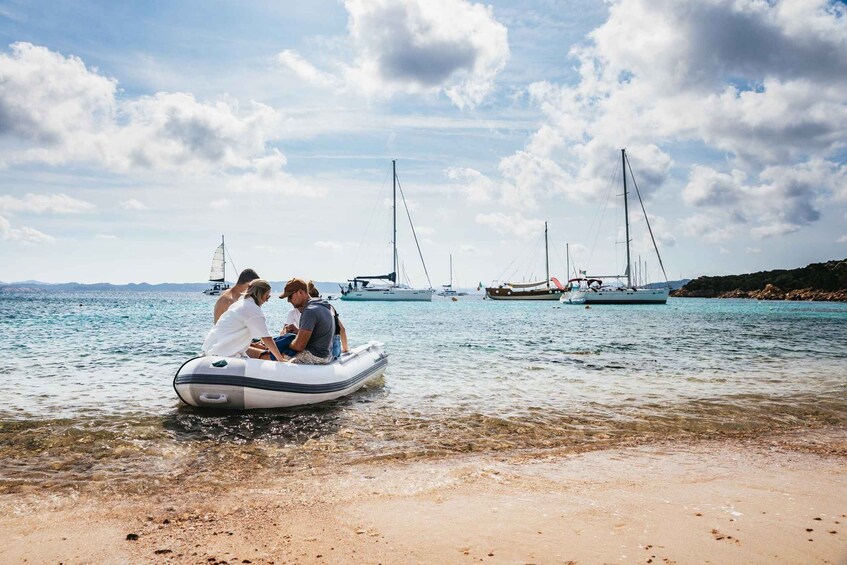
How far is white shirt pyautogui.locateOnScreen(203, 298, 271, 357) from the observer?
7.97 metres

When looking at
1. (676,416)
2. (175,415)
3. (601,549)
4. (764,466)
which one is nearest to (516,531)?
(601,549)

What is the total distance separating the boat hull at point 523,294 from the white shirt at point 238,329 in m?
77.9

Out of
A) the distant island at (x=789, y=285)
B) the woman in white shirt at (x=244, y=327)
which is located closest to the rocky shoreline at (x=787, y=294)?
the distant island at (x=789, y=285)

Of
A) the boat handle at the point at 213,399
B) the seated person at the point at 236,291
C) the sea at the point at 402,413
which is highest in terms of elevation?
the seated person at the point at 236,291

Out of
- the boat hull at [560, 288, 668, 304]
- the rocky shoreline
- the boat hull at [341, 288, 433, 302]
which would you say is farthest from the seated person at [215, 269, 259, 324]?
the rocky shoreline

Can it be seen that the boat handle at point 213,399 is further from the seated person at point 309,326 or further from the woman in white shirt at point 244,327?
the seated person at point 309,326

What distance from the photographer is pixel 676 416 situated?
7.85 m

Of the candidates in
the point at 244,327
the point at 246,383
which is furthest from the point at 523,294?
the point at 246,383

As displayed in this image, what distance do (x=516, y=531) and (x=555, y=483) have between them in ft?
4.09

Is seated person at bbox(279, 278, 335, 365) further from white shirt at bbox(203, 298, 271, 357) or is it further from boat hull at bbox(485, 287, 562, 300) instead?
boat hull at bbox(485, 287, 562, 300)

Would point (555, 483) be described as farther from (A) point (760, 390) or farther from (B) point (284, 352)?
(A) point (760, 390)

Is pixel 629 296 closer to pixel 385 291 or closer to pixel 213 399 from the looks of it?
pixel 385 291

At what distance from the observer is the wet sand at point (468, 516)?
3.36m

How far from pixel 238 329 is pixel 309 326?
1.10m
